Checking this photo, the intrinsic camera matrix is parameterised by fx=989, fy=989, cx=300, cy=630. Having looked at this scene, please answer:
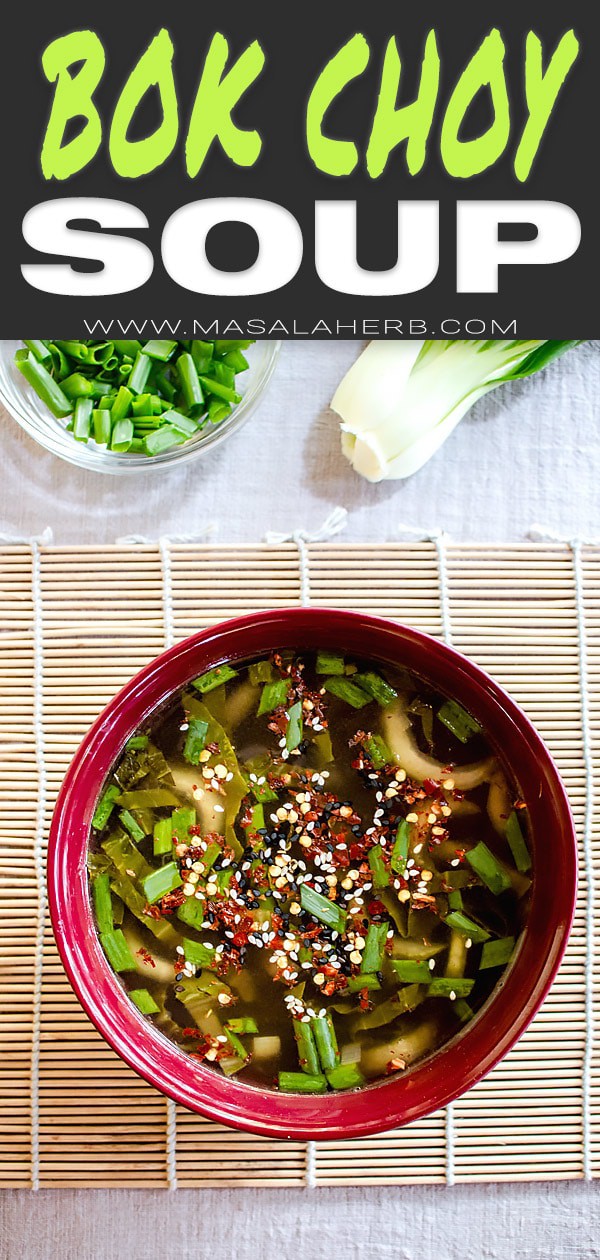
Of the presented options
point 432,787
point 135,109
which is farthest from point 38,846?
point 135,109

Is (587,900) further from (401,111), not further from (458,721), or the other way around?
(401,111)

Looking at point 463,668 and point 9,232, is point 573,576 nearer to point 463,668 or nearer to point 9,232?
point 463,668

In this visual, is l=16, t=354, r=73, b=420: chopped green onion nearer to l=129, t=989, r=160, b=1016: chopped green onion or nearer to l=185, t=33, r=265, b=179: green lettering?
l=185, t=33, r=265, b=179: green lettering

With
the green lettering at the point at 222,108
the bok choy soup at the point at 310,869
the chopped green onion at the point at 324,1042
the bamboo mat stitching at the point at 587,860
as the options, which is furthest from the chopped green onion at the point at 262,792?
the green lettering at the point at 222,108

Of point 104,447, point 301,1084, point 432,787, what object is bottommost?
point 301,1084

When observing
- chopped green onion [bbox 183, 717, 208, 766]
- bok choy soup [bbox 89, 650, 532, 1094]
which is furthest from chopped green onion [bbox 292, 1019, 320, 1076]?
chopped green onion [bbox 183, 717, 208, 766]

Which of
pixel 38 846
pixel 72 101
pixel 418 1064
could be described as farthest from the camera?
pixel 72 101
